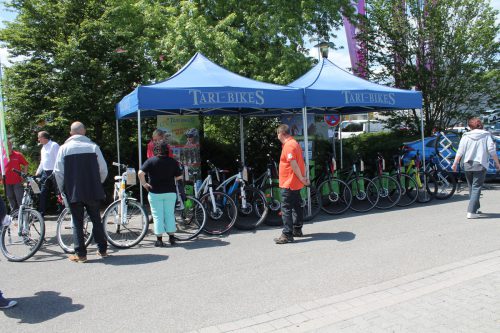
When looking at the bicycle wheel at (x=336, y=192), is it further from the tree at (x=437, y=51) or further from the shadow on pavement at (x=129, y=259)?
the tree at (x=437, y=51)

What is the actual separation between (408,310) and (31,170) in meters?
9.84

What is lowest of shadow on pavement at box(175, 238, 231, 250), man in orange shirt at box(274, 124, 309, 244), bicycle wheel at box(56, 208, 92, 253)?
shadow on pavement at box(175, 238, 231, 250)

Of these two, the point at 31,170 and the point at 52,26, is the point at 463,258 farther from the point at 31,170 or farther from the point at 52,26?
the point at 52,26

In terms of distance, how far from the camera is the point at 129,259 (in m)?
6.26

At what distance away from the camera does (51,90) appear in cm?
1142

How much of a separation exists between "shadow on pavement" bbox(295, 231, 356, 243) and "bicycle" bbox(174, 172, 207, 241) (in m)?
1.65

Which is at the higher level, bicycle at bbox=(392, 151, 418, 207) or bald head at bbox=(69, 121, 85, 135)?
bald head at bbox=(69, 121, 85, 135)

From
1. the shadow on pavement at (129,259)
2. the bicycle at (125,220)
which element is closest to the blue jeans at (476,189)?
the shadow on pavement at (129,259)

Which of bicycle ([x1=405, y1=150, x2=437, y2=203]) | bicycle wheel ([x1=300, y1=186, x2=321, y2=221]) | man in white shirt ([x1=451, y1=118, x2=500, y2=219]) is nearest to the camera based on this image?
man in white shirt ([x1=451, y1=118, x2=500, y2=219])

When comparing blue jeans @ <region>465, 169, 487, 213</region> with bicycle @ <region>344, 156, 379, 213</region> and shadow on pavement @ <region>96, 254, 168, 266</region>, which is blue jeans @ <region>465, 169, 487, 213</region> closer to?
bicycle @ <region>344, 156, 379, 213</region>

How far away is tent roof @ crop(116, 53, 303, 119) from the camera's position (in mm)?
7637

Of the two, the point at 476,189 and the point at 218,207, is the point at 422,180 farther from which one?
the point at 218,207

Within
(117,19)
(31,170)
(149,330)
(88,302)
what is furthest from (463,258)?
(117,19)

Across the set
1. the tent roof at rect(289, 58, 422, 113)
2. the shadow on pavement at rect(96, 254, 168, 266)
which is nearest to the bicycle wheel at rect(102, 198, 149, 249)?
the shadow on pavement at rect(96, 254, 168, 266)
